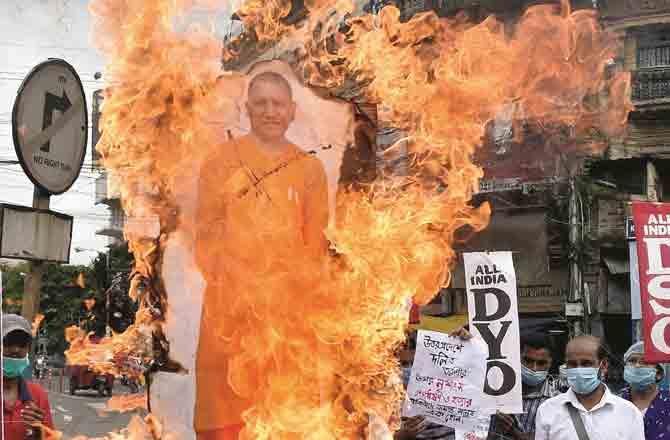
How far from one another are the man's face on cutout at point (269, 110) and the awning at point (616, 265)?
1817cm

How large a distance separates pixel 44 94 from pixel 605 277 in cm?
1912

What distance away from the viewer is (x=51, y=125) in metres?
5.63

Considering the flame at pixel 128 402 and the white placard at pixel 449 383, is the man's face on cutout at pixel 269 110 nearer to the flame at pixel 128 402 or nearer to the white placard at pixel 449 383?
the flame at pixel 128 402

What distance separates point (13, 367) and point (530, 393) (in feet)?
12.6

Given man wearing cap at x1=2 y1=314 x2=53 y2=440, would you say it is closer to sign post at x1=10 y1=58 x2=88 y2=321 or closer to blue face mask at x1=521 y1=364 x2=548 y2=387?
sign post at x1=10 y1=58 x2=88 y2=321

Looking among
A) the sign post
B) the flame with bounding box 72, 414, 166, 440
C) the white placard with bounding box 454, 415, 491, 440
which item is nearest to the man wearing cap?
the sign post

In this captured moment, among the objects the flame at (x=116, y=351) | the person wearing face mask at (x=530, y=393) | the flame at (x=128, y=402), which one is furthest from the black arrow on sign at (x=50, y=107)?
the person wearing face mask at (x=530, y=393)

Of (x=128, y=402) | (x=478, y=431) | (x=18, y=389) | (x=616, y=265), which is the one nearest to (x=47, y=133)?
(x=18, y=389)

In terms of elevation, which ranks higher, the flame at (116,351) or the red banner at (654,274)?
the red banner at (654,274)

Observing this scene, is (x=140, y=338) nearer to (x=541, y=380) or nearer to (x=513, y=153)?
(x=541, y=380)

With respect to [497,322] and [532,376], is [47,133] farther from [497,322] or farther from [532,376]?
[532,376]

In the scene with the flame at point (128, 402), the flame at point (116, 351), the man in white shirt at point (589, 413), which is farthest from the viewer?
the man in white shirt at point (589, 413)

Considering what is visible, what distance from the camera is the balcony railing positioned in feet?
74.8

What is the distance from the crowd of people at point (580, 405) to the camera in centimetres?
559
